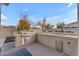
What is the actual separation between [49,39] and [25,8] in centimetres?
50

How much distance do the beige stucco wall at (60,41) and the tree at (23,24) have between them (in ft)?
0.61

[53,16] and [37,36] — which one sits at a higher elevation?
[53,16]

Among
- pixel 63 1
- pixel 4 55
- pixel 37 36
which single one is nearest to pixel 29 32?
pixel 37 36

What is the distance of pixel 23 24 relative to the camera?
2.07 metres

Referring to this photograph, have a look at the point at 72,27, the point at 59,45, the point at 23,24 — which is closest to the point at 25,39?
the point at 23,24

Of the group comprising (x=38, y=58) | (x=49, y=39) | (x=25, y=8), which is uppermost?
(x=25, y=8)

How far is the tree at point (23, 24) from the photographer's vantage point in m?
2.05

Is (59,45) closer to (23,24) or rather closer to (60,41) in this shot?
(60,41)

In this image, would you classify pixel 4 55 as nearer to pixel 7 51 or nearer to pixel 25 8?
pixel 7 51

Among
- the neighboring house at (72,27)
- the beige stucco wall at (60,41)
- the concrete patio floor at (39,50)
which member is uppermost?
the neighboring house at (72,27)

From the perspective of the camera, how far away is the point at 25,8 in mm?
2051

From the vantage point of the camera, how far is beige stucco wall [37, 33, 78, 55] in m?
2.01

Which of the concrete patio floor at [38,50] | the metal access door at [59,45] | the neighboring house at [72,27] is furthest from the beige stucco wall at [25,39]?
the neighboring house at [72,27]

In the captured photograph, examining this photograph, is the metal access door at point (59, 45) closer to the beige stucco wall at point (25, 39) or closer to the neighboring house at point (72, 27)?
the neighboring house at point (72, 27)
